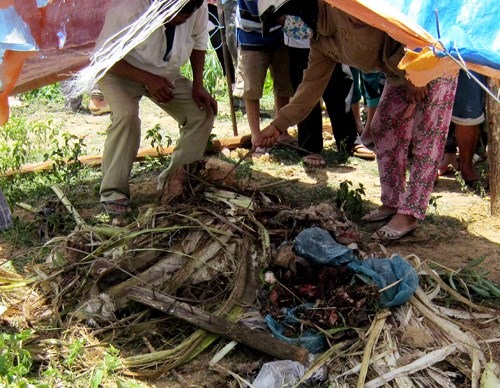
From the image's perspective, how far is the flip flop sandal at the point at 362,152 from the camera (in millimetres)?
6621

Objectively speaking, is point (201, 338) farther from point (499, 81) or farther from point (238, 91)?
point (238, 91)

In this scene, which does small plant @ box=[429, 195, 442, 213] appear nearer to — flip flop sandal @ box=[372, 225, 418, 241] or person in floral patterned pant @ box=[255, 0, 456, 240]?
person in floral patterned pant @ box=[255, 0, 456, 240]

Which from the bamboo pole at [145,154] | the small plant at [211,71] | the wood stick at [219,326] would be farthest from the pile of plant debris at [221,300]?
the small plant at [211,71]

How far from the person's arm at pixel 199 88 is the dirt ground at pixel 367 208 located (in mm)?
719

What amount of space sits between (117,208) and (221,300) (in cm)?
171

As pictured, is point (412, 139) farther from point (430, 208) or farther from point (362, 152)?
point (362, 152)

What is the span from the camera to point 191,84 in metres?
5.38

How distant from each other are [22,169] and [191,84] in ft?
6.47

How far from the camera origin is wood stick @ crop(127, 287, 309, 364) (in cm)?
325

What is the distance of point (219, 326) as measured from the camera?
3.46 meters

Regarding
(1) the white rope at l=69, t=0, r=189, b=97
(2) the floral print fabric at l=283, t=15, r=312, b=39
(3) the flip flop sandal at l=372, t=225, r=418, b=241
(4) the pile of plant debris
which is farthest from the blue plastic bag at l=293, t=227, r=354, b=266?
(2) the floral print fabric at l=283, t=15, r=312, b=39

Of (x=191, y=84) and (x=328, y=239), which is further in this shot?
(x=191, y=84)

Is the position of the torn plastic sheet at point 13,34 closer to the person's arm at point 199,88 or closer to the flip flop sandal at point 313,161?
the person's arm at point 199,88

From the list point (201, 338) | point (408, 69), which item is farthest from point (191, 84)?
point (408, 69)
